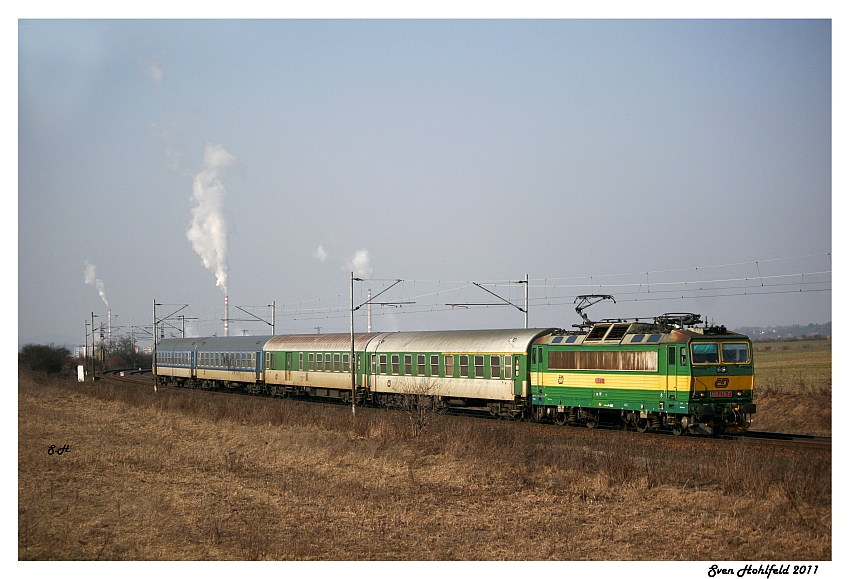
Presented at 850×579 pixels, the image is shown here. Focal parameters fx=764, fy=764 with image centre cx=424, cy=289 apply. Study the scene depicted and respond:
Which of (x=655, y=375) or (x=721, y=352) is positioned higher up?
(x=721, y=352)

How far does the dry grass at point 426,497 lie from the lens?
48.3 ft

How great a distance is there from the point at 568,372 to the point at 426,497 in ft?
40.1

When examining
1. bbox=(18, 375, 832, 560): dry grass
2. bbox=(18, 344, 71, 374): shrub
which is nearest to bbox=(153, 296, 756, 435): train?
bbox=(18, 375, 832, 560): dry grass

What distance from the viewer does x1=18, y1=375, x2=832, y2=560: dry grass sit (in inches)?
579

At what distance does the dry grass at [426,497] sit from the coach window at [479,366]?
15.5 feet

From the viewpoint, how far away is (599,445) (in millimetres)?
24172

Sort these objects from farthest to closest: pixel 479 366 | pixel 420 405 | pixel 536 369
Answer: pixel 479 366
pixel 536 369
pixel 420 405

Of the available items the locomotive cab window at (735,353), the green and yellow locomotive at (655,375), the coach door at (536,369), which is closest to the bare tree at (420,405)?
the coach door at (536,369)

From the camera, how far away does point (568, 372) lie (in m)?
29.9

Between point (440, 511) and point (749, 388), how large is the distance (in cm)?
1394

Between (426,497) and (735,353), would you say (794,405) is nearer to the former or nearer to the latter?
(735,353)

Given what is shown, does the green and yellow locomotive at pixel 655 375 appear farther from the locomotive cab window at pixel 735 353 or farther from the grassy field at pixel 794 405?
the grassy field at pixel 794 405

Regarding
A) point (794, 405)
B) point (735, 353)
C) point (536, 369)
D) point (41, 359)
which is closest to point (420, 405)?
point (536, 369)

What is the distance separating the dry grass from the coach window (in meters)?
4.72
